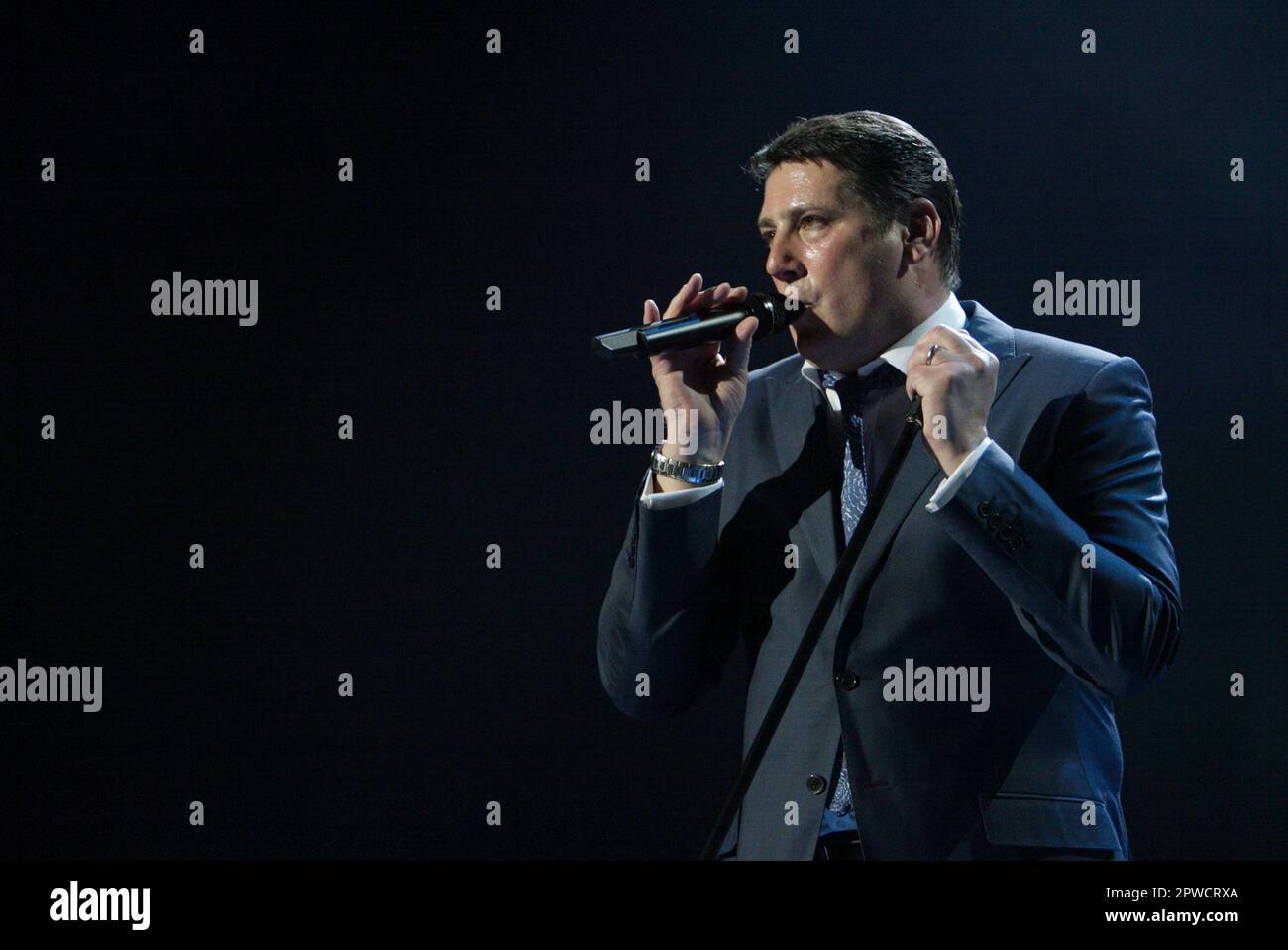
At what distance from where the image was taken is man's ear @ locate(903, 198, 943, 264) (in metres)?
2.02

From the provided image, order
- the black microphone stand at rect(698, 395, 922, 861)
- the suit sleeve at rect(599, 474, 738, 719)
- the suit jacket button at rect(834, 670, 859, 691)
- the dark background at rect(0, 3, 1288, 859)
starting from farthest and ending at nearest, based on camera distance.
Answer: the dark background at rect(0, 3, 1288, 859) → the suit sleeve at rect(599, 474, 738, 719) → the suit jacket button at rect(834, 670, 859, 691) → the black microphone stand at rect(698, 395, 922, 861)

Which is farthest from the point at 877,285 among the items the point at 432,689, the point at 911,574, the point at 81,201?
the point at 81,201

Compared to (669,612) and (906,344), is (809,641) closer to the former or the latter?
(669,612)

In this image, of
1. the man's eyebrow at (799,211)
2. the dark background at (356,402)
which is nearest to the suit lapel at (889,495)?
the man's eyebrow at (799,211)

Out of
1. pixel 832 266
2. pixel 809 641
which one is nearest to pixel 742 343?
pixel 832 266

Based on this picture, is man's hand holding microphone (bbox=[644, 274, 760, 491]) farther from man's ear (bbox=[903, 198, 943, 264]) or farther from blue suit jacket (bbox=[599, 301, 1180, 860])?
man's ear (bbox=[903, 198, 943, 264])

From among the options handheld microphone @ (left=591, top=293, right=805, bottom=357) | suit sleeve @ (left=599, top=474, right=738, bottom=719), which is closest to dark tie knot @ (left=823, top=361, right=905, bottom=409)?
handheld microphone @ (left=591, top=293, right=805, bottom=357)

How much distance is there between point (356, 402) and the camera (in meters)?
2.44

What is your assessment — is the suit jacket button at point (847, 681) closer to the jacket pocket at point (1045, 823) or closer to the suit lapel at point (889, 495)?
the suit lapel at point (889, 495)

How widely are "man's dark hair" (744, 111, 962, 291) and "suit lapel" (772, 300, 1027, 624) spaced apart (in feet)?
0.59

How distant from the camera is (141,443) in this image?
244cm
